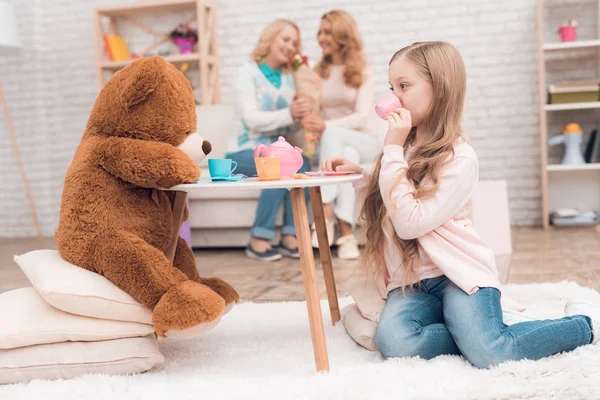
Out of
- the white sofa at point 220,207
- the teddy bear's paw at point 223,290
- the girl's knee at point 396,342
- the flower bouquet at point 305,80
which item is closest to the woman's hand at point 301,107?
the flower bouquet at point 305,80

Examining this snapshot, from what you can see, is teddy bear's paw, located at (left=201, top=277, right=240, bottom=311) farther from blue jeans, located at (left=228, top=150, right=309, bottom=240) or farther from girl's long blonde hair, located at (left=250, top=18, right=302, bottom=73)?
girl's long blonde hair, located at (left=250, top=18, right=302, bottom=73)

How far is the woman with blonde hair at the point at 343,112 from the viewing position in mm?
3383

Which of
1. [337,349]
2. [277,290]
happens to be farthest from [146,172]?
[277,290]

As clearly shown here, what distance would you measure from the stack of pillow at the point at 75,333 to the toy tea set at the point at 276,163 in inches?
13.4

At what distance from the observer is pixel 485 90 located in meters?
4.37

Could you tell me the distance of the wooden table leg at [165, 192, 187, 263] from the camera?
1.69 meters

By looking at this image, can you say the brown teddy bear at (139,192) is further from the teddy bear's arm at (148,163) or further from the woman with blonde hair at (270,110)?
the woman with blonde hair at (270,110)

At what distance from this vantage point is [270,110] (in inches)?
144

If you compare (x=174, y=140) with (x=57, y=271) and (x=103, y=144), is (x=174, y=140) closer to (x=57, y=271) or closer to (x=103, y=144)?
(x=103, y=144)

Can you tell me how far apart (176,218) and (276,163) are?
0.35m

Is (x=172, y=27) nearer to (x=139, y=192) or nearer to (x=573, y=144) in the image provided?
(x=573, y=144)

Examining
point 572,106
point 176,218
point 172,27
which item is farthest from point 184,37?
point 176,218

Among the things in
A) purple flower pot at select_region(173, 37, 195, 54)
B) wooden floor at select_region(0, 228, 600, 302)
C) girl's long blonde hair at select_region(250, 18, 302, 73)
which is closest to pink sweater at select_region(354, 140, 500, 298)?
wooden floor at select_region(0, 228, 600, 302)

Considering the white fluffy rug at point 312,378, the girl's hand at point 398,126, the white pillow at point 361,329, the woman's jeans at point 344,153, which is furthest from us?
the woman's jeans at point 344,153
